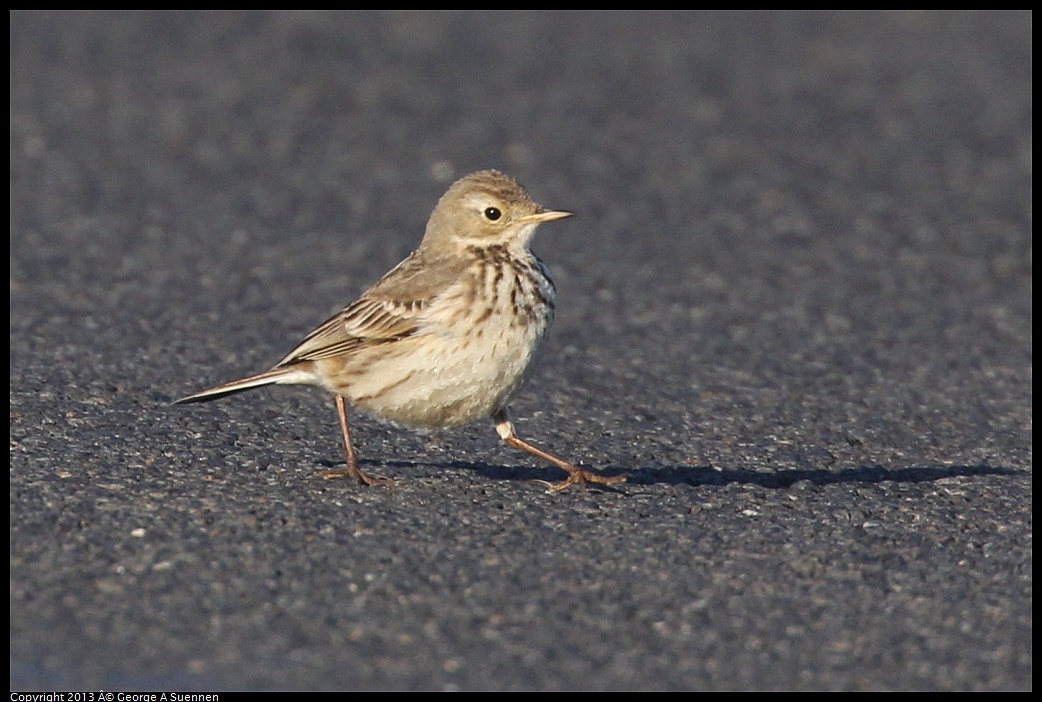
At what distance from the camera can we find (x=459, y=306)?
24.6ft

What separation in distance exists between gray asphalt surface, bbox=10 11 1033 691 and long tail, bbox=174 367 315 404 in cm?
30

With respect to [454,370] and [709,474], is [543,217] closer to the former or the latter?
[454,370]

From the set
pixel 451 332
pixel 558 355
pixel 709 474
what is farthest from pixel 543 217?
pixel 558 355

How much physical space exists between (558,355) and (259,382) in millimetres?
2988

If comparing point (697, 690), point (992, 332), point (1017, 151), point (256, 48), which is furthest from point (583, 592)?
point (256, 48)

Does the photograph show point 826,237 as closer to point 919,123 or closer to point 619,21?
point 919,123

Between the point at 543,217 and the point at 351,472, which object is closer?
→ the point at 351,472

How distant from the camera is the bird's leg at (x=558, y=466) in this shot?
7.60m

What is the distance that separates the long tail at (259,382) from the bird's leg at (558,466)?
92cm

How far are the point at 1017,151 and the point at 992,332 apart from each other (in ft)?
17.6

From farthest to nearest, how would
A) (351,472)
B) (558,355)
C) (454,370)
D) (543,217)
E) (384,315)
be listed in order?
Answer: (558,355) → (543,217) → (384,315) → (351,472) → (454,370)

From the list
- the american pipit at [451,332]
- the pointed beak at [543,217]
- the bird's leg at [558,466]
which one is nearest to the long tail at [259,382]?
the american pipit at [451,332]

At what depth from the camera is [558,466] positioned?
7.77 m

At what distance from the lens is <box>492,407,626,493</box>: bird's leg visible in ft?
24.9
